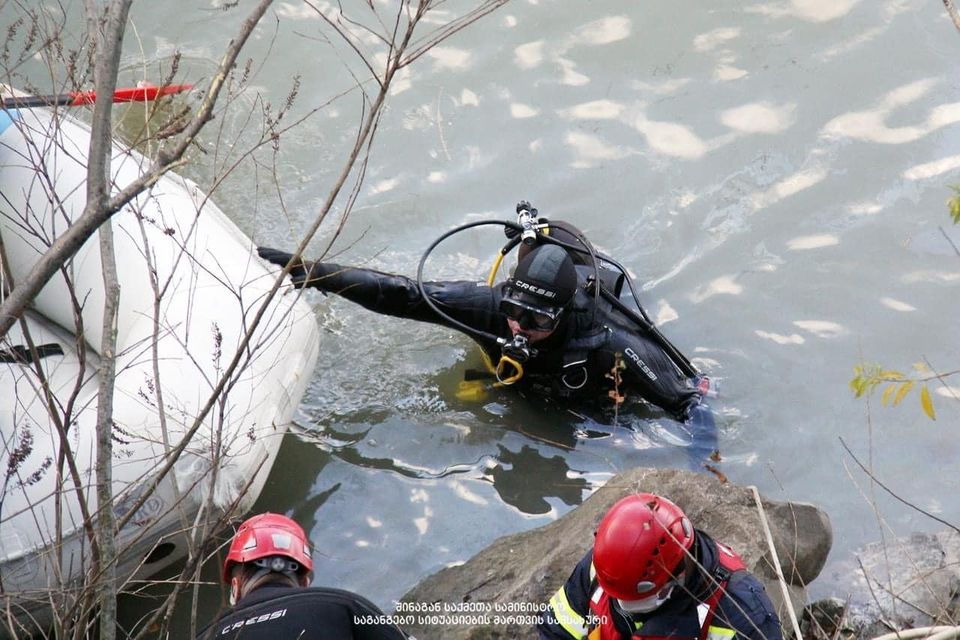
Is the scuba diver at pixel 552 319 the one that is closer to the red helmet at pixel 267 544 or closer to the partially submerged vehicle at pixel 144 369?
the partially submerged vehicle at pixel 144 369

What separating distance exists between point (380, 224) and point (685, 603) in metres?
3.59

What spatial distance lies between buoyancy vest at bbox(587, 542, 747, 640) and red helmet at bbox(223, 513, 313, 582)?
88 centimetres

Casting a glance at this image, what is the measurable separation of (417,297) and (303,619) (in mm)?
2212

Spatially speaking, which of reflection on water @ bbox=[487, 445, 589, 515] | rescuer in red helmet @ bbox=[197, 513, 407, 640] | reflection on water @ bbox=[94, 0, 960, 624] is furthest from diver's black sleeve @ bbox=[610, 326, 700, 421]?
rescuer in red helmet @ bbox=[197, 513, 407, 640]

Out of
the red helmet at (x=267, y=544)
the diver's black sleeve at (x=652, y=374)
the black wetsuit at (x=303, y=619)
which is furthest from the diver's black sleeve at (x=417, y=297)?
the black wetsuit at (x=303, y=619)

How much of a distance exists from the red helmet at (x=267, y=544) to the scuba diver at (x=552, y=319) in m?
1.49

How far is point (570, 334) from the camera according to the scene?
14.9 ft

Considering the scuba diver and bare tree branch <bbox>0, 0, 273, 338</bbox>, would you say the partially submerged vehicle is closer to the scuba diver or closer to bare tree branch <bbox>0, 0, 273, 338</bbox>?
the scuba diver

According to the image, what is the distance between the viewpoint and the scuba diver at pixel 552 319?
4328 millimetres

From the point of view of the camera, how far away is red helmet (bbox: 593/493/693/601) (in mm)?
2836

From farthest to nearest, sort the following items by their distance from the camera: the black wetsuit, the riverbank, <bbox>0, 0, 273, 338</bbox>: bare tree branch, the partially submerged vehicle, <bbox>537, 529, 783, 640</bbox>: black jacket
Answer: the riverbank, the partially submerged vehicle, <bbox>537, 529, 783, 640</bbox>: black jacket, the black wetsuit, <bbox>0, 0, 273, 338</bbox>: bare tree branch

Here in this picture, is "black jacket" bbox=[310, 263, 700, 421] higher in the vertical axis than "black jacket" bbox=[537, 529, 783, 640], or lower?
higher

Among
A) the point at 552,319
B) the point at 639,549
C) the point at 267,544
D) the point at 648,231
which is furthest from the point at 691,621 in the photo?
the point at 648,231

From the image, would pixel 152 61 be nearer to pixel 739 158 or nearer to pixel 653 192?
pixel 653 192
